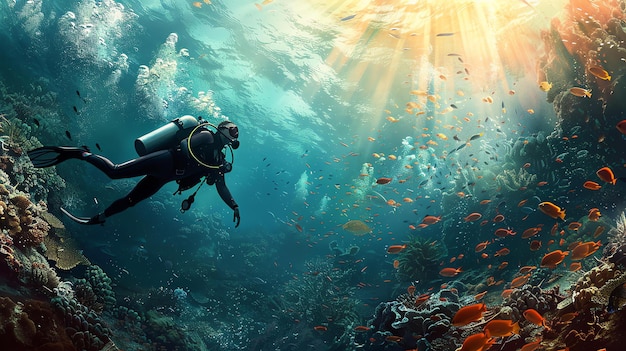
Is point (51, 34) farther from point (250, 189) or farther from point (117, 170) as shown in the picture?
point (250, 189)

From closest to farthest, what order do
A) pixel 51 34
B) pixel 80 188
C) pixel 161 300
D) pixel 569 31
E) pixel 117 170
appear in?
pixel 117 170, pixel 569 31, pixel 161 300, pixel 80 188, pixel 51 34

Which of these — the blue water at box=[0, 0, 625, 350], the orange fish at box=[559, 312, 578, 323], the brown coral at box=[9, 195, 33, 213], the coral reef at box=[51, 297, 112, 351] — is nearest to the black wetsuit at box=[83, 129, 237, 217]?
the coral reef at box=[51, 297, 112, 351]

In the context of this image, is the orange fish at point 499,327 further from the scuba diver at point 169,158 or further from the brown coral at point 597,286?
the scuba diver at point 169,158

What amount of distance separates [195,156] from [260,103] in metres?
30.5

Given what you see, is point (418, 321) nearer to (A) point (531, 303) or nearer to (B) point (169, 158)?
(A) point (531, 303)

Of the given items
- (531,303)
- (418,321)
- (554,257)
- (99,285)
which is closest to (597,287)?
(554,257)

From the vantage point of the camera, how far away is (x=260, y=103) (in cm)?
3438

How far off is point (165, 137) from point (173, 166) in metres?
0.54

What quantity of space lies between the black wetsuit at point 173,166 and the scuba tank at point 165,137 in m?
0.16

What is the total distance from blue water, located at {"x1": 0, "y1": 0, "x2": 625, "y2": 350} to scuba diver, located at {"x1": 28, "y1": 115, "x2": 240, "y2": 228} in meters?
4.65

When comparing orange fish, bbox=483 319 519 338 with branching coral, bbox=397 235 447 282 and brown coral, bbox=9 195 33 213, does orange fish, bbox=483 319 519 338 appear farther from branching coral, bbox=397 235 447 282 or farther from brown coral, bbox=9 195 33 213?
brown coral, bbox=9 195 33 213

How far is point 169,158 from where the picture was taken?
509cm

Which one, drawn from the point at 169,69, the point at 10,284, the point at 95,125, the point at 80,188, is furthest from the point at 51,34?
the point at 10,284

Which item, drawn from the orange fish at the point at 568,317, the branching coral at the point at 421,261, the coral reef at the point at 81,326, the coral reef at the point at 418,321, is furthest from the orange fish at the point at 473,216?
the coral reef at the point at 81,326
